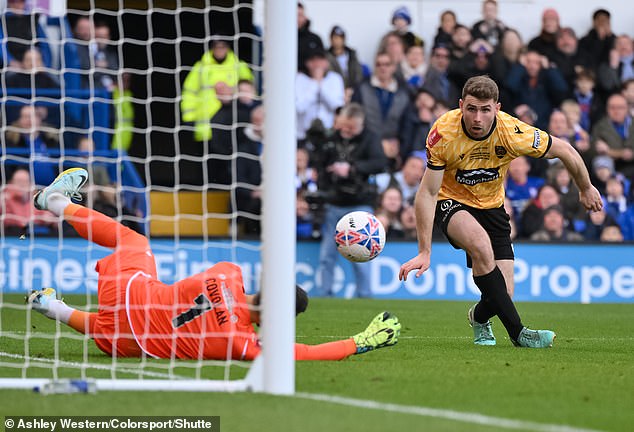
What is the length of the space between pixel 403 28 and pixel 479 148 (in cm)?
839

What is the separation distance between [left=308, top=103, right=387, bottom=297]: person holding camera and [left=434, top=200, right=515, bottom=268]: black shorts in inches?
232

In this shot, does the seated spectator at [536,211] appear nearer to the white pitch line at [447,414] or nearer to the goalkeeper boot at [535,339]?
the goalkeeper boot at [535,339]

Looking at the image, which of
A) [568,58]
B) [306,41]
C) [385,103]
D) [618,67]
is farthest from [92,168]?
[618,67]

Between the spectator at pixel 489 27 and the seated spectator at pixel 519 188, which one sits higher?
the spectator at pixel 489 27

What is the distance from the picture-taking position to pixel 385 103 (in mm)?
16156

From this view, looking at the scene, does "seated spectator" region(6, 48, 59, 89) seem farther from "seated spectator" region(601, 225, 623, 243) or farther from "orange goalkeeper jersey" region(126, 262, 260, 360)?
"seated spectator" region(601, 225, 623, 243)

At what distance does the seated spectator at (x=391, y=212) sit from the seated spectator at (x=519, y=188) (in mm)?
1598

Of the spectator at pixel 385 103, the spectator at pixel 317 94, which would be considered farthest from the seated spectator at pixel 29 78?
the spectator at pixel 385 103

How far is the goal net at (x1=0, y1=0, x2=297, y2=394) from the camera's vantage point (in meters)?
5.91

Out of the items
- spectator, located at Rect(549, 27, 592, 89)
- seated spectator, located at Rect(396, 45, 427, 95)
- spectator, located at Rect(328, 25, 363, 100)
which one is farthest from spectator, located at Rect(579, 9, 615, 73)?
spectator, located at Rect(328, 25, 363, 100)

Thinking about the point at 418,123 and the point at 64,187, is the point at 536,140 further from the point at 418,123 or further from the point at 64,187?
the point at 418,123

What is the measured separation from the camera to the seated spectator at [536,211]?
15.6 metres

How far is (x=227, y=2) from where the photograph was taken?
18984mm

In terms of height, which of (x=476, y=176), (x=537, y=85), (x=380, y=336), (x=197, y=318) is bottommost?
(x=380, y=336)
